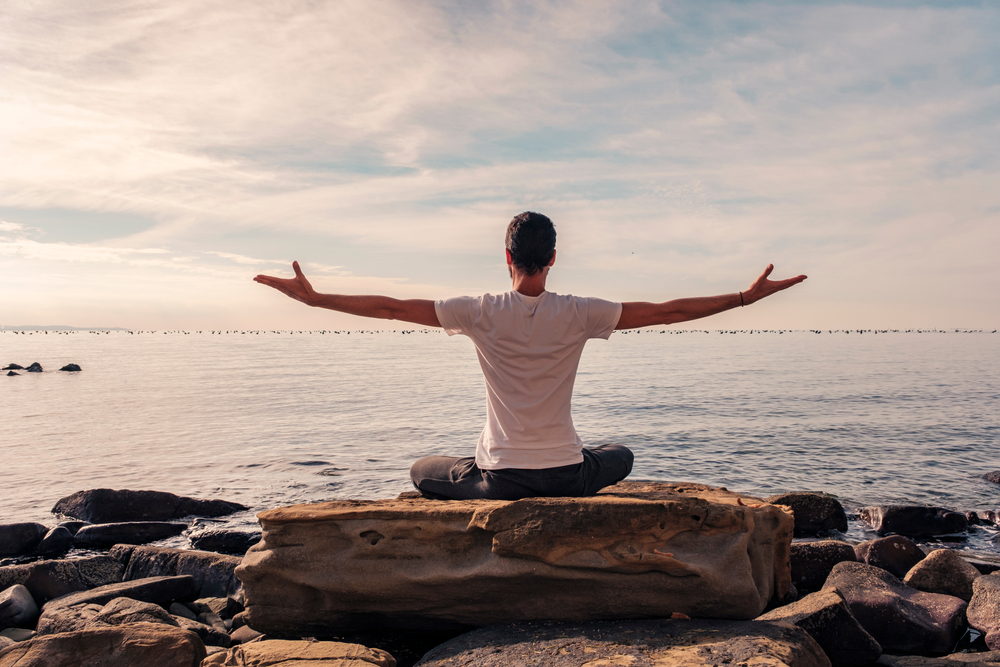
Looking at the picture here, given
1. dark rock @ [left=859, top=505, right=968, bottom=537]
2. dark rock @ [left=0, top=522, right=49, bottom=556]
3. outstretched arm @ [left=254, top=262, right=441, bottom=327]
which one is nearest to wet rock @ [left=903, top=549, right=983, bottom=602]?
dark rock @ [left=859, top=505, right=968, bottom=537]

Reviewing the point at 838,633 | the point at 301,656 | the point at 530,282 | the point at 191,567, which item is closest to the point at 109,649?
the point at 301,656

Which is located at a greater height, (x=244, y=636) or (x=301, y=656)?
(x=301, y=656)

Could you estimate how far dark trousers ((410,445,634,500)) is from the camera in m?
4.49

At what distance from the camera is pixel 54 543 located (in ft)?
29.6

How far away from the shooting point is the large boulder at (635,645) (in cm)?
345

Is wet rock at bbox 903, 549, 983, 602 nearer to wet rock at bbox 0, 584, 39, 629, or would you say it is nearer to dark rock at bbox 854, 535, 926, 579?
dark rock at bbox 854, 535, 926, 579

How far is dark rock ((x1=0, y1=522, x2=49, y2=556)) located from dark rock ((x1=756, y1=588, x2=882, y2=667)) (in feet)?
32.2

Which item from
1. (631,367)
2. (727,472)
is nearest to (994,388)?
(631,367)

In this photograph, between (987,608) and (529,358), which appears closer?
(529,358)

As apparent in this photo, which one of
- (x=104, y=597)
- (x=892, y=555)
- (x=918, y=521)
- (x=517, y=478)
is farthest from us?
(x=918, y=521)

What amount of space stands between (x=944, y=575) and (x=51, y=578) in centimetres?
991

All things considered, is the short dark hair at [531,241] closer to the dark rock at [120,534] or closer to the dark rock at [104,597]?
the dark rock at [104,597]

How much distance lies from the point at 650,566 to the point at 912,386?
31656 mm

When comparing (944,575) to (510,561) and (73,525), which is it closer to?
(510,561)
